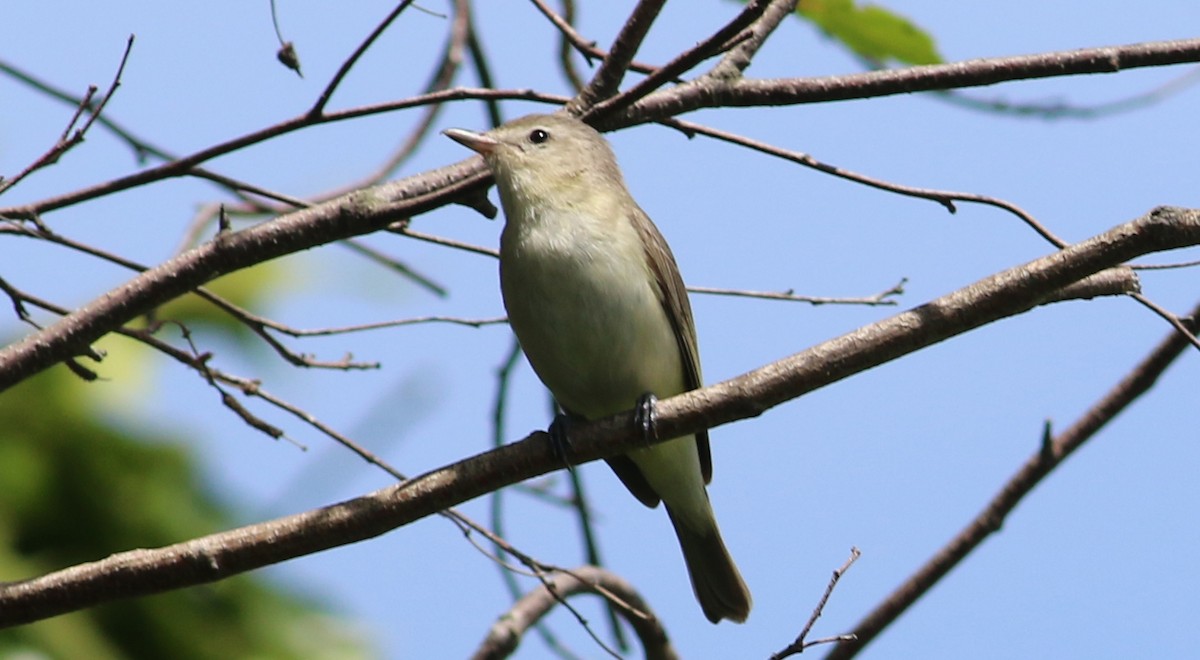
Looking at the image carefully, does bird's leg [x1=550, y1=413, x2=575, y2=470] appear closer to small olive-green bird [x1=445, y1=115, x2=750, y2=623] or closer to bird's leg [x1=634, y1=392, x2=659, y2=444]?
bird's leg [x1=634, y1=392, x2=659, y2=444]

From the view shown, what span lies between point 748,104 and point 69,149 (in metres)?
1.95

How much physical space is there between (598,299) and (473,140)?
0.98m

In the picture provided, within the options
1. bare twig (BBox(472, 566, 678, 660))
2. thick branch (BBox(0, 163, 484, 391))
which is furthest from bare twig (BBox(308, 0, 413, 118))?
bare twig (BBox(472, 566, 678, 660))

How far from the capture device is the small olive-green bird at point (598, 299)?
4.71 meters

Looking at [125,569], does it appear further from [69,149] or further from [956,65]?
[956,65]

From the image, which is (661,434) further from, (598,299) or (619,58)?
(598,299)

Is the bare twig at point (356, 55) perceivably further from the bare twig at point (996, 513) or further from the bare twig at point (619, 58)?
the bare twig at point (996, 513)

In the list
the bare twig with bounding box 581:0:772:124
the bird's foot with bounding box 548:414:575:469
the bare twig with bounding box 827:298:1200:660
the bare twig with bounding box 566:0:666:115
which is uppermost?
the bare twig with bounding box 566:0:666:115

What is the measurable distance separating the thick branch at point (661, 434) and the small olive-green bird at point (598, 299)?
1.25m

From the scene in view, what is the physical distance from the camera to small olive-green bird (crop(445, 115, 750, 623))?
471cm

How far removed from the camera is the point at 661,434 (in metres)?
3.51

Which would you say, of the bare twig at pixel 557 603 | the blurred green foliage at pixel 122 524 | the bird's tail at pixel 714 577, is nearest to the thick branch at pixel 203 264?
the bare twig at pixel 557 603

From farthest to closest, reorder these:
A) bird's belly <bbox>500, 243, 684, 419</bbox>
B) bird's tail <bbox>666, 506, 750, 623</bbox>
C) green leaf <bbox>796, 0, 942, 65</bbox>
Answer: bird's tail <bbox>666, 506, 750, 623</bbox> → bird's belly <bbox>500, 243, 684, 419</bbox> → green leaf <bbox>796, 0, 942, 65</bbox>

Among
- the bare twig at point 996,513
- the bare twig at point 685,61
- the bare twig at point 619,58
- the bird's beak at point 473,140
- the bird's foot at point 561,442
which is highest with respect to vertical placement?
the bird's beak at point 473,140
